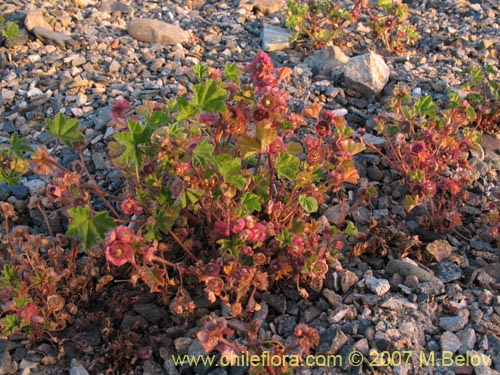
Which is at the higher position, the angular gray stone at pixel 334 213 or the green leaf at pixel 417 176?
the green leaf at pixel 417 176

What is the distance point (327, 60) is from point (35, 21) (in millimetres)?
2326

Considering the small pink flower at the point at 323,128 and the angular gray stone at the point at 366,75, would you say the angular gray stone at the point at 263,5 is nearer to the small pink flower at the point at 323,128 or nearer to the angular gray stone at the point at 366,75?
the angular gray stone at the point at 366,75

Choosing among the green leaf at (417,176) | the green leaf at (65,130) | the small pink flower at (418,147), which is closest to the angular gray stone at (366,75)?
the small pink flower at (418,147)

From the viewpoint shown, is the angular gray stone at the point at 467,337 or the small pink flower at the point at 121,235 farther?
the angular gray stone at the point at 467,337

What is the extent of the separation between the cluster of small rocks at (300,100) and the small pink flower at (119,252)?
0.49 metres

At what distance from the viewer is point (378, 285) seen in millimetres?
2703

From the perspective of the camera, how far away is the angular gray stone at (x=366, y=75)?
4102 millimetres

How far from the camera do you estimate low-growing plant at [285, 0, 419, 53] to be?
15.2 feet

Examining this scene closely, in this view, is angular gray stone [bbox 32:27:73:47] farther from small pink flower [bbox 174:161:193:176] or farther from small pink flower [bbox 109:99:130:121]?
small pink flower [bbox 174:161:193:176]

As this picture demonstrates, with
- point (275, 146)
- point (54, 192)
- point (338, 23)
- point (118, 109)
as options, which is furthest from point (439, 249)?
point (338, 23)

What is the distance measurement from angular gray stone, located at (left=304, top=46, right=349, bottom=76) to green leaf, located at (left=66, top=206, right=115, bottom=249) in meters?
2.54

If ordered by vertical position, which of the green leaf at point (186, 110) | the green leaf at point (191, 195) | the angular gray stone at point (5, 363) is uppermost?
the green leaf at point (186, 110)

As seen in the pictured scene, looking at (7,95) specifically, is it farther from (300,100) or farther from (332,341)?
(332,341)

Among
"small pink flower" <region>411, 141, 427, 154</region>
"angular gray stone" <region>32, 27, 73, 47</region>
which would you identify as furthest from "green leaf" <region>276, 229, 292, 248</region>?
"angular gray stone" <region>32, 27, 73, 47</region>
